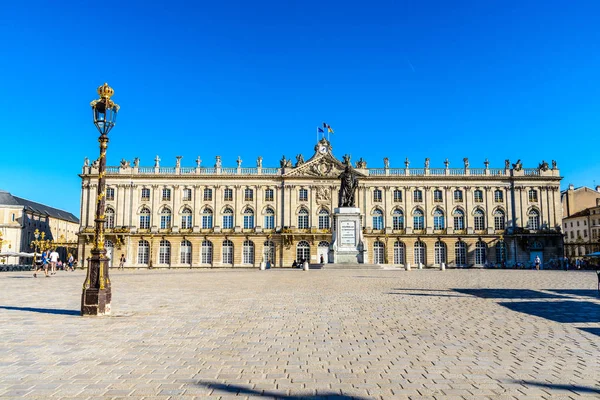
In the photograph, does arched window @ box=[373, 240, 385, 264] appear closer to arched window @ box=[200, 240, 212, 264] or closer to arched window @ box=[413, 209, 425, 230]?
arched window @ box=[413, 209, 425, 230]

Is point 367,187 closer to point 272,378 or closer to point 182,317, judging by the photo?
point 182,317

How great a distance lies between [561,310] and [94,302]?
38.0 feet

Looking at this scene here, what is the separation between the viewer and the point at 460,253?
5984cm

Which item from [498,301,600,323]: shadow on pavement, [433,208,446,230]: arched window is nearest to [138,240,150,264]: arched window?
[433,208,446,230]: arched window

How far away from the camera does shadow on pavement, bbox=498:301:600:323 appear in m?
10.4

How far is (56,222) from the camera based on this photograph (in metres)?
90.6

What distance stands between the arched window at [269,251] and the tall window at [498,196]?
30043mm

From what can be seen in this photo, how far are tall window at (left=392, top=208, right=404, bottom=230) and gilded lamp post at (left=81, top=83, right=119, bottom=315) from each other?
51.7m

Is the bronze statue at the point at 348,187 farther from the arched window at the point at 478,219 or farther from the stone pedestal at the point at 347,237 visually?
the arched window at the point at 478,219

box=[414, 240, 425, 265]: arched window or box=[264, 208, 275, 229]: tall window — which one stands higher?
box=[264, 208, 275, 229]: tall window

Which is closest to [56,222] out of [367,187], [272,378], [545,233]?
[367,187]

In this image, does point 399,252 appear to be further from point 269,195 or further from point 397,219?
point 269,195

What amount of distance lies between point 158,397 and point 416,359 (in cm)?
356

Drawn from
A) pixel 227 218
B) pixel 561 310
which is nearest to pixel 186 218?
pixel 227 218
